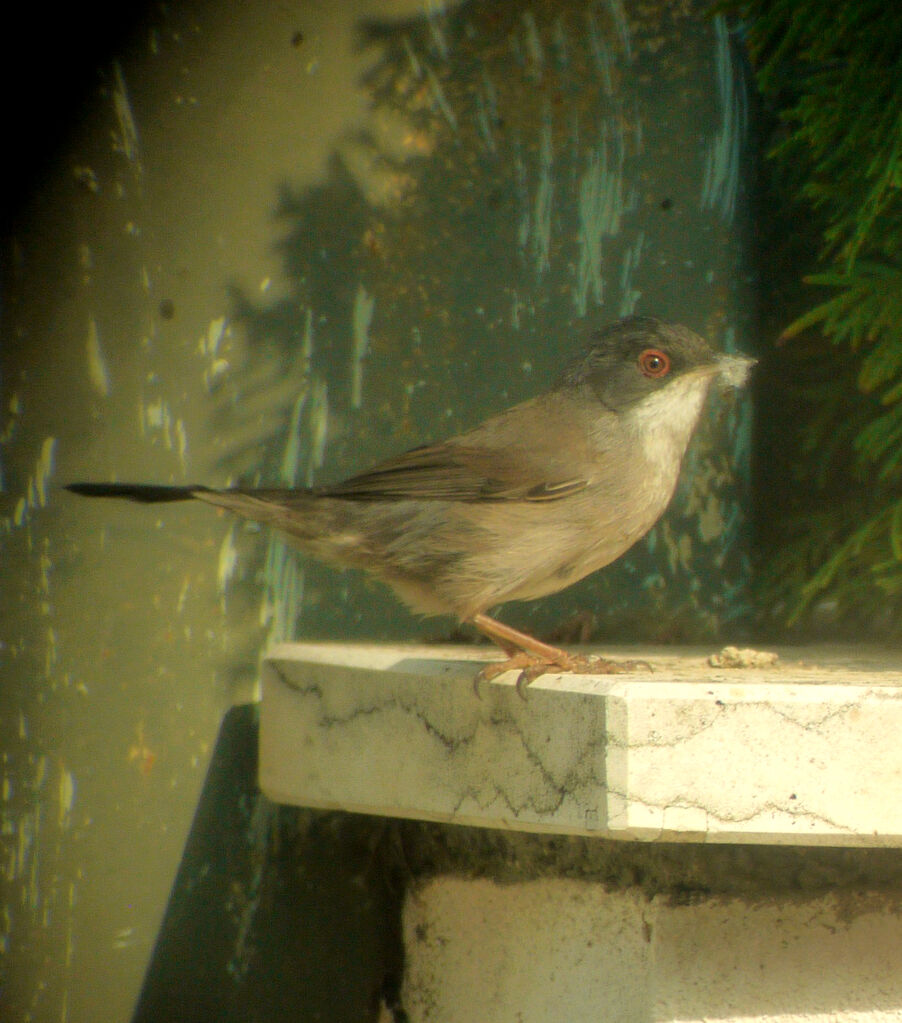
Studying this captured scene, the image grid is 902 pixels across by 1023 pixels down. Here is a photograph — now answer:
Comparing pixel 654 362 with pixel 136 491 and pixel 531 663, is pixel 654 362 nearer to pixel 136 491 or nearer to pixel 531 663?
pixel 531 663

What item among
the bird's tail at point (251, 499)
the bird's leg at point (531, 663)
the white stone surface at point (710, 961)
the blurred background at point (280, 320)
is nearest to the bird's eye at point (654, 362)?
the blurred background at point (280, 320)

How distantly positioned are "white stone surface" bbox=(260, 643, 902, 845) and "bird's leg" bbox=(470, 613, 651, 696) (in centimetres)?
3

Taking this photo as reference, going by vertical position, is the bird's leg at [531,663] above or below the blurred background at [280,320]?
below

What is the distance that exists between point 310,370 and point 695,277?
1362 mm

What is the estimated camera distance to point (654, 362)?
3.53 metres

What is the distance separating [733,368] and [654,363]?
217mm

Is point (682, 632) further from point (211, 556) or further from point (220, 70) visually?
point (220, 70)

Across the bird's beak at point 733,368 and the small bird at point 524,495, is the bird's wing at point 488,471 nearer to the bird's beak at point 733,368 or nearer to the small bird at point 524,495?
the small bird at point 524,495

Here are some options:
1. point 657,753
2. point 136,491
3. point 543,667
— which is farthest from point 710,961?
point 136,491

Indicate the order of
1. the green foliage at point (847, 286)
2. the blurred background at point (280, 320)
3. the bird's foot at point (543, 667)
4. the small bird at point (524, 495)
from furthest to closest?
the blurred background at point (280, 320) → the green foliage at point (847, 286) → the small bird at point (524, 495) → the bird's foot at point (543, 667)

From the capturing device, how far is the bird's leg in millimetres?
2904

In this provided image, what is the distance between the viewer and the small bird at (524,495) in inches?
128

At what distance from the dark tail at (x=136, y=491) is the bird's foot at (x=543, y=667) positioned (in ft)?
2.94

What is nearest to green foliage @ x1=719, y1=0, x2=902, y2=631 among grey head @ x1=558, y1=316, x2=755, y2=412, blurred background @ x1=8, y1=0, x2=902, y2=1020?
blurred background @ x1=8, y1=0, x2=902, y2=1020
